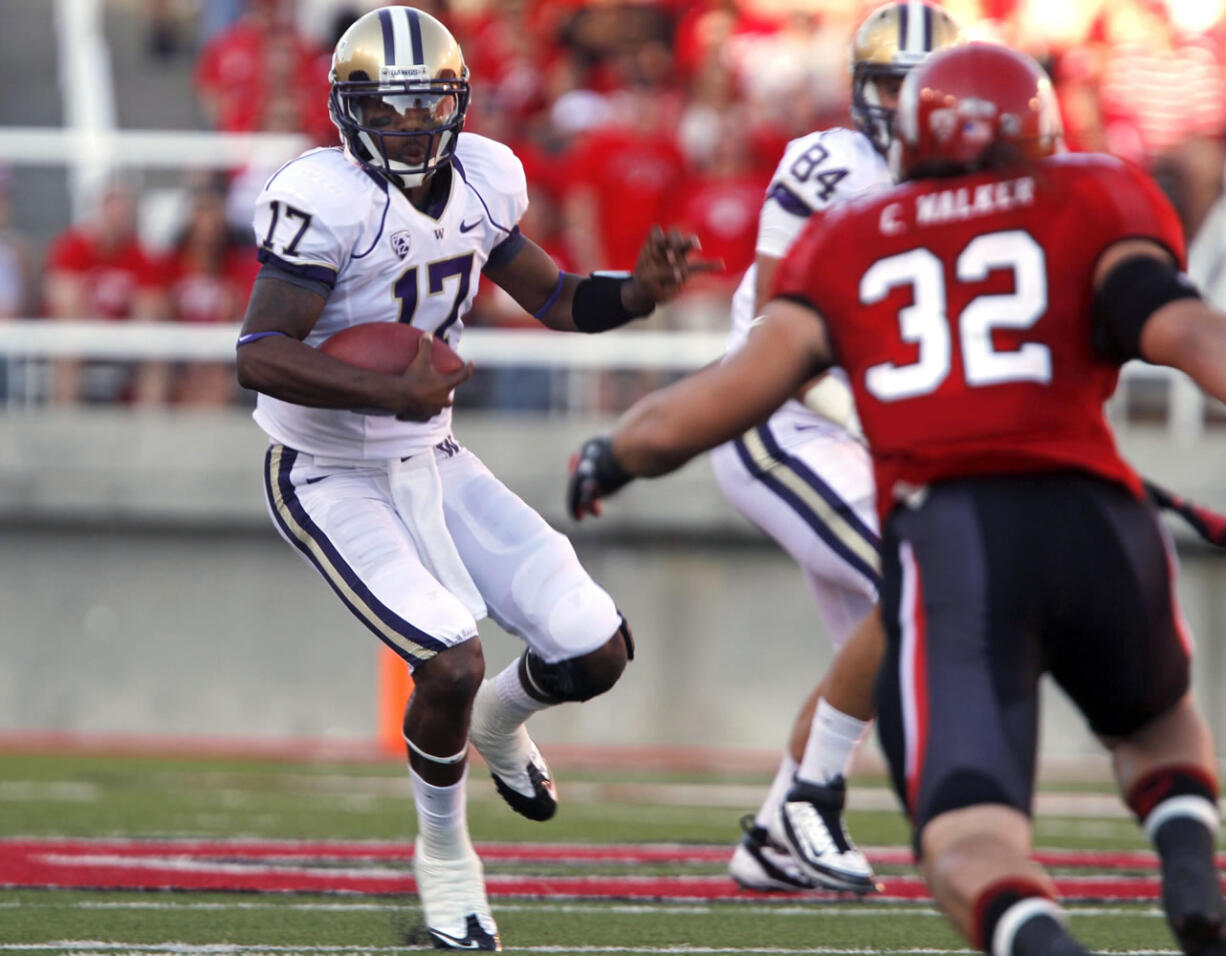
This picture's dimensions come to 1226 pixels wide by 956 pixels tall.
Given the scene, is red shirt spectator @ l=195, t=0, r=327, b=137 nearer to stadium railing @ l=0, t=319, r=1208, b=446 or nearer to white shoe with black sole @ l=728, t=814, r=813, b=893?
stadium railing @ l=0, t=319, r=1208, b=446

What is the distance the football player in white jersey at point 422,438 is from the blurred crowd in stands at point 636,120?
15.0 feet

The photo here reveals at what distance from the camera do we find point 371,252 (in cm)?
440

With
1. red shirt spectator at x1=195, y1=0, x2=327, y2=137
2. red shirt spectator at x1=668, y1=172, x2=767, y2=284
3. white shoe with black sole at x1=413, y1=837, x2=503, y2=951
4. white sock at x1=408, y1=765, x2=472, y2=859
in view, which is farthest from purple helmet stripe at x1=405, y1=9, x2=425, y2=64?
red shirt spectator at x1=195, y1=0, x2=327, y2=137

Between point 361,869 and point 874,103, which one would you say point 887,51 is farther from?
point 361,869

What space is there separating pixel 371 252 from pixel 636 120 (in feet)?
17.7

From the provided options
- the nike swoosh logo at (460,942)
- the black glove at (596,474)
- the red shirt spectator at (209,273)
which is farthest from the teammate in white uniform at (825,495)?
the red shirt spectator at (209,273)

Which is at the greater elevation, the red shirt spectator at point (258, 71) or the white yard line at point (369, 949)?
the red shirt spectator at point (258, 71)

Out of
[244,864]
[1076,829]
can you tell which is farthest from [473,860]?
[1076,829]

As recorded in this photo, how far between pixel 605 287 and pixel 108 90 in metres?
8.07

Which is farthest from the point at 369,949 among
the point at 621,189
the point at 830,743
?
the point at 621,189

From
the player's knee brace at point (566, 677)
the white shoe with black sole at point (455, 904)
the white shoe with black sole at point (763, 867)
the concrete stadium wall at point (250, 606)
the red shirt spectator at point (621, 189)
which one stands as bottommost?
the concrete stadium wall at point (250, 606)

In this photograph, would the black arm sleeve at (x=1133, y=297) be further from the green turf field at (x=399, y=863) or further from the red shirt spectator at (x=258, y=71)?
the red shirt spectator at (x=258, y=71)

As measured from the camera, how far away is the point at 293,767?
8.48m

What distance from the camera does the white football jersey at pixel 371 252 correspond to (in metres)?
4.31
